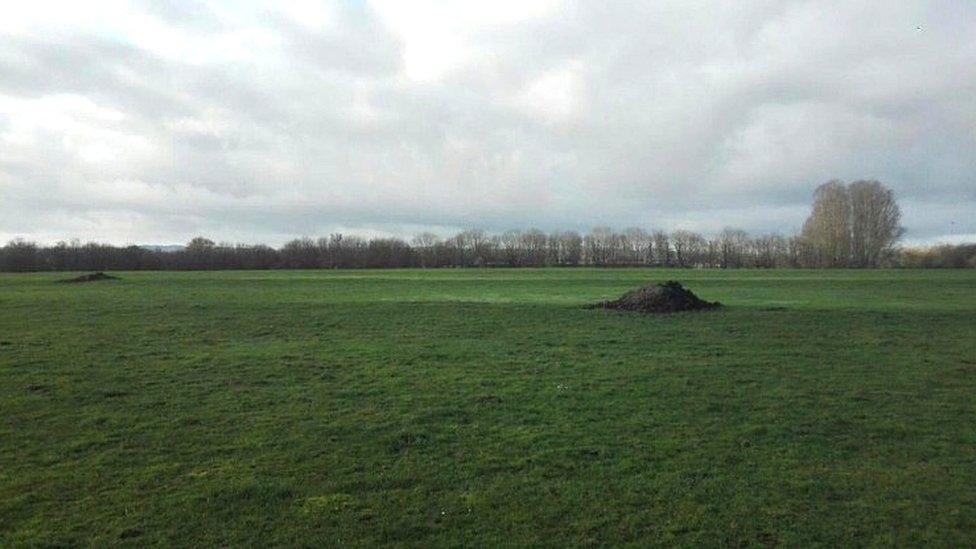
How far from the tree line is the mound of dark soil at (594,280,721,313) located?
356ft

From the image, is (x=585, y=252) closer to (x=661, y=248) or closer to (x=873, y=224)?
(x=661, y=248)

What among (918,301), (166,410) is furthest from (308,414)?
(918,301)

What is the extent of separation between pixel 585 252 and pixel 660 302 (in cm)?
14103

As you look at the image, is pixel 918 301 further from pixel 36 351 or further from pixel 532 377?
pixel 36 351

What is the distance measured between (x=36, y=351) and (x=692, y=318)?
906 inches

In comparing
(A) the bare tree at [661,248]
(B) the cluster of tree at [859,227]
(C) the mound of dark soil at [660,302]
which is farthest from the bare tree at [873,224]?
(C) the mound of dark soil at [660,302]

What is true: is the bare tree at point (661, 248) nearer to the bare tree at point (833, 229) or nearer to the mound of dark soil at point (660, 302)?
the bare tree at point (833, 229)

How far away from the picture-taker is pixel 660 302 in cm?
2934

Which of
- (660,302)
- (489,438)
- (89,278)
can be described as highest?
(89,278)

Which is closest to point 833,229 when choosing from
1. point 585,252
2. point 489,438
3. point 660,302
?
point 585,252

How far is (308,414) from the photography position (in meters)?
12.7

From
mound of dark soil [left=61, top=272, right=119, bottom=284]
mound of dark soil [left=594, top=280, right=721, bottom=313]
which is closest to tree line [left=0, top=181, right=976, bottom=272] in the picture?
mound of dark soil [left=61, top=272, right=119, bottom=284]

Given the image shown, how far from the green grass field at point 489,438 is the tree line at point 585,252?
115565mm

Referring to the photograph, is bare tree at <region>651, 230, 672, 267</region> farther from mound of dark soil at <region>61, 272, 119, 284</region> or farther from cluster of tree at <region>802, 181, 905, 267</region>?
mound of dark soil at <region>61, 272, 119, 284</region>
